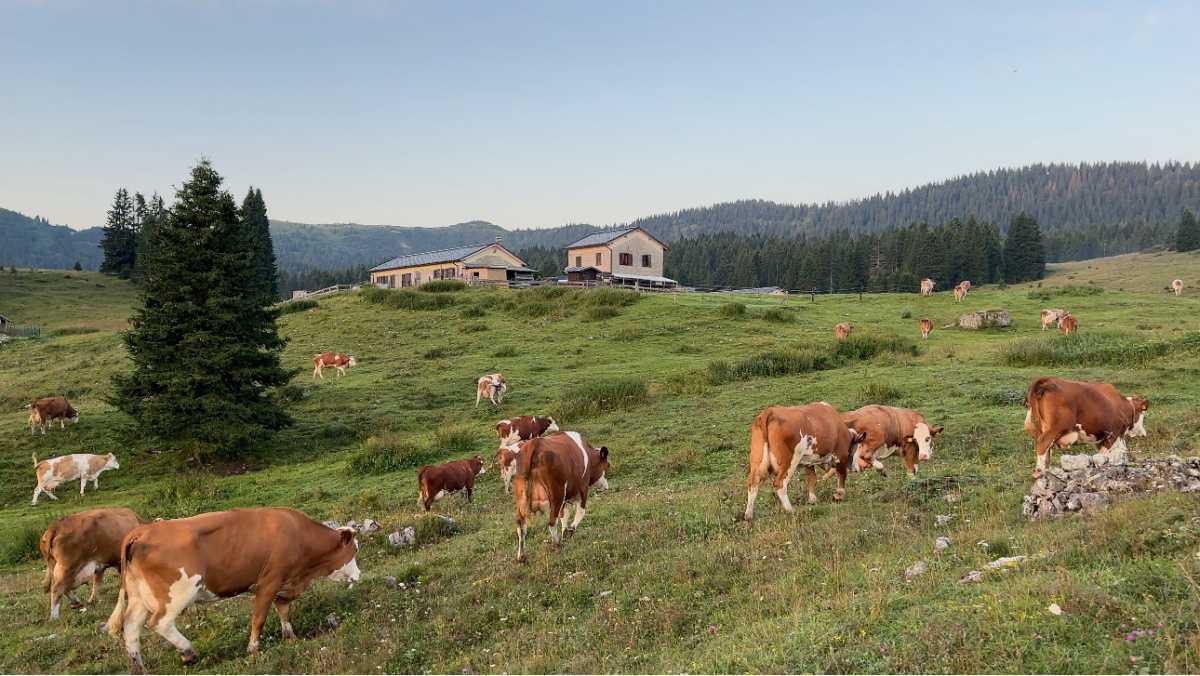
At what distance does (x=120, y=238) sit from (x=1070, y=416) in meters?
124

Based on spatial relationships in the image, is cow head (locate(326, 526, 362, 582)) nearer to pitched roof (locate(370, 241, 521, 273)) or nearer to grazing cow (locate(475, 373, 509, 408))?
grazing cow (locate(475, 373, 509, 408))

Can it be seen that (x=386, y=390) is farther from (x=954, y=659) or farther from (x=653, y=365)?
(x=954, y=659)

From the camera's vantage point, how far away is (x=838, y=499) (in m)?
11.8

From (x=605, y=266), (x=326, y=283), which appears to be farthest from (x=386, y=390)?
(x=326, y=283)

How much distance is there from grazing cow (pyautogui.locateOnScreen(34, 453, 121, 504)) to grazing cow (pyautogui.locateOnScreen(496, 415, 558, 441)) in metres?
12.4

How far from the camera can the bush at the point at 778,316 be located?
44250 mm

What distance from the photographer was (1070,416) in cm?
1166

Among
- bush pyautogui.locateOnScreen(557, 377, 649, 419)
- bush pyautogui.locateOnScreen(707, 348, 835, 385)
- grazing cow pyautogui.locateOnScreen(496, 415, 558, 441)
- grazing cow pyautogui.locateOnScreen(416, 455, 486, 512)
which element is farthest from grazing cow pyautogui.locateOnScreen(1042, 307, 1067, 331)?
grazing cow pyautogui.locateOnScreen(416, 455, 486, 512)

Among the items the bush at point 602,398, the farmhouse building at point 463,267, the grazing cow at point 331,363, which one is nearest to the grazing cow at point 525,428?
the bush at point 602,398

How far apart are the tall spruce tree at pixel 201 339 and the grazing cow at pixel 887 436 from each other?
19.7m

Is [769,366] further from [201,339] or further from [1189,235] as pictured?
[1189,235]

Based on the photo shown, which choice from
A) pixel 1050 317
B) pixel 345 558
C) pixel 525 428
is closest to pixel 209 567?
pixel 345 558

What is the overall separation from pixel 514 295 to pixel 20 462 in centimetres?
3429

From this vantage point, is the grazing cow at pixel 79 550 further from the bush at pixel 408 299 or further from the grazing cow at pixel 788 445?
the bush at pixel 408 299
